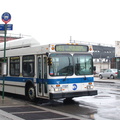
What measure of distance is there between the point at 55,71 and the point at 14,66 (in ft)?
12.1

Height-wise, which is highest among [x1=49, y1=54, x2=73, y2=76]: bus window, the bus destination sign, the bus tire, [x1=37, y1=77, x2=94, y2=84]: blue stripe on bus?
the bus destination sign

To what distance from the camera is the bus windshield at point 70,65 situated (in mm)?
12364

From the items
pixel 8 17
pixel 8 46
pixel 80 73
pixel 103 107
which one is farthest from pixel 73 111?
pixel 8 46

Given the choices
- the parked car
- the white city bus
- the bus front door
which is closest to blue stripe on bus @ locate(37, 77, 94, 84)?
the white city bus

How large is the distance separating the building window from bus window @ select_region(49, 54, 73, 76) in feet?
10.4

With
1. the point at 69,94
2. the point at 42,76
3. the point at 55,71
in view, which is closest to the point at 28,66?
the point at 42,76

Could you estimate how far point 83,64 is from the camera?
43.0 ft

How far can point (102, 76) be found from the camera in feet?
135

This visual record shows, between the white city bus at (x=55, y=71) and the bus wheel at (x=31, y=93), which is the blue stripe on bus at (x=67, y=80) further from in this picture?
the bus wheel at (x=31, y=93)

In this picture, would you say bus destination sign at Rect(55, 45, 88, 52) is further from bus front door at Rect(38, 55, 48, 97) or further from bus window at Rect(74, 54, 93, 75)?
bus front door at Rect(38, 55, 48, 97)

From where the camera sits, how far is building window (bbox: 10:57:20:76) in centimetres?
1490

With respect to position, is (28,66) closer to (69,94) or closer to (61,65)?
(61,65)

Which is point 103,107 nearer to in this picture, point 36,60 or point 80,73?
point 80,73

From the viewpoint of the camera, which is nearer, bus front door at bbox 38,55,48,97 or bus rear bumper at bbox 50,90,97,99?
bus rear bumper at bbox 50,90,97,99
